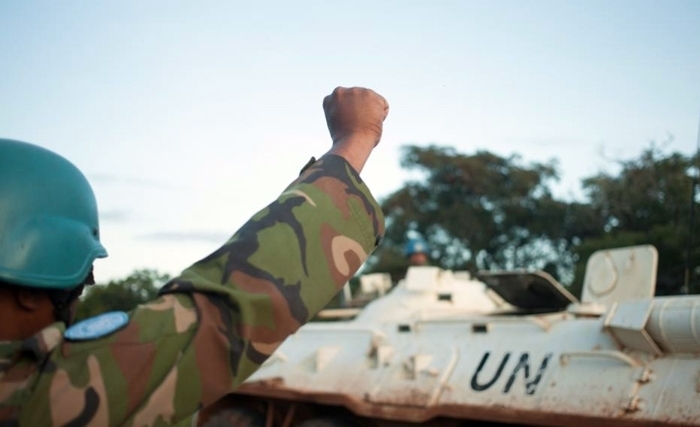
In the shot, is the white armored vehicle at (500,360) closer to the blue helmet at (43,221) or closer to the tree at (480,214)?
the blue helmet at (43,221)

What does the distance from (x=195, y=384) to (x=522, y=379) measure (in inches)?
A: 206

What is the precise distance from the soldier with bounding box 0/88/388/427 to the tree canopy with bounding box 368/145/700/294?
18136 mm

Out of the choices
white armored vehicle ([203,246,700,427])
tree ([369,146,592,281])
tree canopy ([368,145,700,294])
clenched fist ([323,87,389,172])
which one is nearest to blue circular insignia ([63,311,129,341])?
clenched fist ([323,87,389,172])

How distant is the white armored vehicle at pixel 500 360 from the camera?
5.52m

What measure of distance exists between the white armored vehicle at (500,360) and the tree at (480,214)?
662 inches

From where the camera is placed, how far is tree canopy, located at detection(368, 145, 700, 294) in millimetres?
20484

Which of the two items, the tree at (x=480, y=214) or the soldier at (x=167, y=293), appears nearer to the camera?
the soldier at (x=167, y=293)

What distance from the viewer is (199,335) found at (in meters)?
1.30

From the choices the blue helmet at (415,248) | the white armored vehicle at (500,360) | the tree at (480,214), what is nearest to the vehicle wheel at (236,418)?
the white armored vehicle at (500,360)

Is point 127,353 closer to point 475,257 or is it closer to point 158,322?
point 158,322

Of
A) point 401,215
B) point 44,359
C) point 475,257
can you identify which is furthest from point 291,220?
point 401,215

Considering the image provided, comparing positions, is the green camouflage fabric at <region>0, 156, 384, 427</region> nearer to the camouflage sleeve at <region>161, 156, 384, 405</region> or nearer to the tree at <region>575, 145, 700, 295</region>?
the camouflage sleeve at <region>161, 156, 384, 405</region>

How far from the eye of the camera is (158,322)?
4.24 ft

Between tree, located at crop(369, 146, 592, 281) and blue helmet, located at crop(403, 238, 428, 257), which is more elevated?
blue helmet, located at crop(403, 238, 428, 257)
